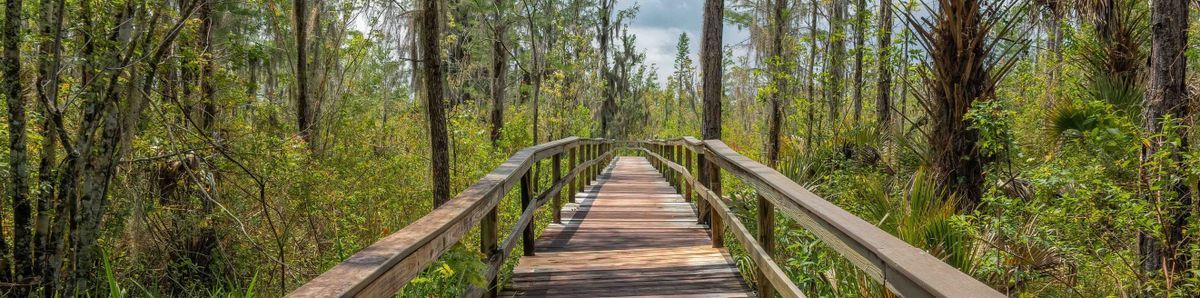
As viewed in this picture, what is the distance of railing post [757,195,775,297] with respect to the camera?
3.27 m

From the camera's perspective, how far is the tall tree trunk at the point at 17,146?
347 centimetres

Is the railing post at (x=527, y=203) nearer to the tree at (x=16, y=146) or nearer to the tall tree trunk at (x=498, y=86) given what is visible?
the tree at (x=16, y=146)

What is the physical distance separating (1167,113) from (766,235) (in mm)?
2911

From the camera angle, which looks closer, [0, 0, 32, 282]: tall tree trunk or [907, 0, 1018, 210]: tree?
[0, 0, 32, 282]: tall tree trunk

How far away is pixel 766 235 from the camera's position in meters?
3.28

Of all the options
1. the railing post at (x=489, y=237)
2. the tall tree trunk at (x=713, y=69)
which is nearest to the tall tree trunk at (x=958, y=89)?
the railing post at (x=489, y=237)

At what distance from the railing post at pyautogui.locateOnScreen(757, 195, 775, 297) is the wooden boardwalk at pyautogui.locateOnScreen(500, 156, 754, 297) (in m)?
0.37

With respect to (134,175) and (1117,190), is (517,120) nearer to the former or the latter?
(134,175)

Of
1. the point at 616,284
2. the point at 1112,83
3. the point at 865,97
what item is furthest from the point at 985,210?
the point at 865,97

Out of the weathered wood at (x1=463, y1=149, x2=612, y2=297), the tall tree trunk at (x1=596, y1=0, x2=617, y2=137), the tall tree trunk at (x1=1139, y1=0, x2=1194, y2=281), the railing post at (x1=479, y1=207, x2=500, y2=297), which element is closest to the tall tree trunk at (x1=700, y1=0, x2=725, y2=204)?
the weathered wood at (x1=463, y1=149, x2=612, y2=297)

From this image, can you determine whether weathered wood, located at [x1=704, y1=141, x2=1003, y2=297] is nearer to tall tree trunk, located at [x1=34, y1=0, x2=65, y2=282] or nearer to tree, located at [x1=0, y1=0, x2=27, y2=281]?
tree, located at [x1=0, y1=0, x2=27, y2=281]

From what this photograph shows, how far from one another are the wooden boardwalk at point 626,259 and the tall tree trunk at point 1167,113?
2665 mm

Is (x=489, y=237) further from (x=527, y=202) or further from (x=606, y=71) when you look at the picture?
(x=606, y=71)

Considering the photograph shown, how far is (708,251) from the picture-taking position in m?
4.79
